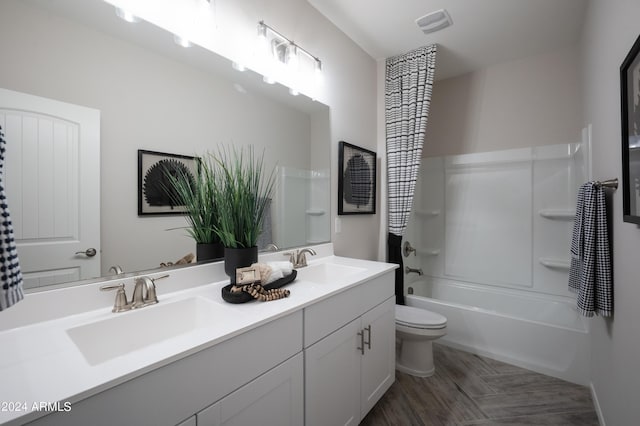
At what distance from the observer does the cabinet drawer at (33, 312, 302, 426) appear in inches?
24.2

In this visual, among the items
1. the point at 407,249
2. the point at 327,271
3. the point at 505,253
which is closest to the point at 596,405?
the point at 505,253

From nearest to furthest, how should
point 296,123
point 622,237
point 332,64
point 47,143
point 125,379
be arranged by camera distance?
point 125,379 → point 47,143 → point 622,237 → point 296,123 → point 332,64

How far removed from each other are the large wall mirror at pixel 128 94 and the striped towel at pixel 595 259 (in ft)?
5.40

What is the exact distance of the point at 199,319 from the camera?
1136mm

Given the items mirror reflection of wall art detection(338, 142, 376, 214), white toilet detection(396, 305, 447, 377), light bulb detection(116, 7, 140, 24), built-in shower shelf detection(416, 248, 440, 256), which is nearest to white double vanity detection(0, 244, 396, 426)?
white toilet detection(396, 305, 447, 377)

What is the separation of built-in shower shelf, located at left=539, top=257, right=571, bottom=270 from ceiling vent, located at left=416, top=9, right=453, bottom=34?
2145 millimetres

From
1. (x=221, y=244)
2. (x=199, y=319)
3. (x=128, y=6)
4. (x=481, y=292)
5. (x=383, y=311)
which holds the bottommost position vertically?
(x=481, y=292)

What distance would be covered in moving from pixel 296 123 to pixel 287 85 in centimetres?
23

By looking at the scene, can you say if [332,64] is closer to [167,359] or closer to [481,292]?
[167,359]

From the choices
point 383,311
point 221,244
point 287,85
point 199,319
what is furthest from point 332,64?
point 199,319

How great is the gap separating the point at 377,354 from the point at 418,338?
1.73 feet

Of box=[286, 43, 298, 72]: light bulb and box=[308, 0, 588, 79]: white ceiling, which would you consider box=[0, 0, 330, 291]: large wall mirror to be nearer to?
box=[286, 43, 298, 72]: light bulb

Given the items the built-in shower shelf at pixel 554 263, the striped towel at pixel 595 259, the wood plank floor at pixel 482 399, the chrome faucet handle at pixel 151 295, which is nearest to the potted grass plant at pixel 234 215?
the chrome faucet handle at pixel 151 295

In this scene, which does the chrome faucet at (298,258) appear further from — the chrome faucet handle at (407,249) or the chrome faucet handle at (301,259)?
the chrome faucet handle at (407,249)
